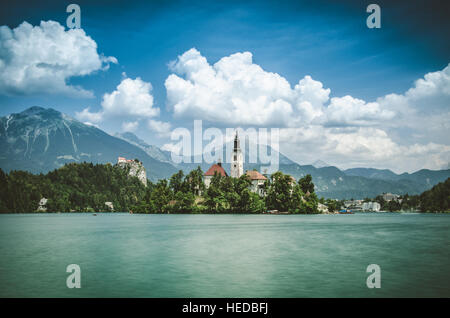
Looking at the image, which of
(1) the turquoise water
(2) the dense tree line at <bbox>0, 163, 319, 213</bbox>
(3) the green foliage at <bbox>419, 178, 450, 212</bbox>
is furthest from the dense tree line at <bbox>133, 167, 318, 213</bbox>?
(1) the turquoise water

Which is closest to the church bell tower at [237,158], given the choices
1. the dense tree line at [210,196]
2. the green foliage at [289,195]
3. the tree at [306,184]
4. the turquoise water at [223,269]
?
the dense tree line at [210,196]

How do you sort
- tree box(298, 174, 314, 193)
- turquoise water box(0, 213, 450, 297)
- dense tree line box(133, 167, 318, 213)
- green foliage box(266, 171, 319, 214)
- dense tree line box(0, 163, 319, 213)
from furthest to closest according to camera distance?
tree box(298, 174, 314, 193) → dense tree line box(0, 163, 319, 213) → dense tree line box(133, 167, 318, 213) → green foliage box(266, 171, 319, 214) → turquoise water box(0, 213, 450, 297)

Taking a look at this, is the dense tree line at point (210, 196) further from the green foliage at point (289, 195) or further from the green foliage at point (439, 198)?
the green foliage at point (439, 198)

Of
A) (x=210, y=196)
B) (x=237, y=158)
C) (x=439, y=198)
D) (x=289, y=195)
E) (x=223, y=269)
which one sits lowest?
(x=223, y=269)

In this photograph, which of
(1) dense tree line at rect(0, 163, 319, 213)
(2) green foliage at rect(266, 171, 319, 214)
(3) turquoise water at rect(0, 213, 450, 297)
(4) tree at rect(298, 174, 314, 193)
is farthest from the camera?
(4) tree at rect(298, 174, 314, 193)

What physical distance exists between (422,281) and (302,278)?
7493 mm

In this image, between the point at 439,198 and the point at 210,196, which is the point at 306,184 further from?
the point at 439,198

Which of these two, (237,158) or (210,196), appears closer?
(210,196)

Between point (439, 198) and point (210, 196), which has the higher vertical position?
point (210, 196)

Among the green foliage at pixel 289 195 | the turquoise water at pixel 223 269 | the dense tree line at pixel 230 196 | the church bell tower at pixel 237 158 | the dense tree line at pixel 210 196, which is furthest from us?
the church bell tower at pixel 237 158

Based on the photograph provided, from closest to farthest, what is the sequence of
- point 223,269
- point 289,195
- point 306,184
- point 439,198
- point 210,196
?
point 223,269, point 289,195, point 210,196, point 306,184, point 439,198

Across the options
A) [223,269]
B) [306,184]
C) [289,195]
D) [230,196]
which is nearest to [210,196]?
[230,196]

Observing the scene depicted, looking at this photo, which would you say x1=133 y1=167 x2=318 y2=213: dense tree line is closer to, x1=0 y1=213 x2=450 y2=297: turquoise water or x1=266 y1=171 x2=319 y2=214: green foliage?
x1=266 y1=171 x2=319 y2=214: green foliage
